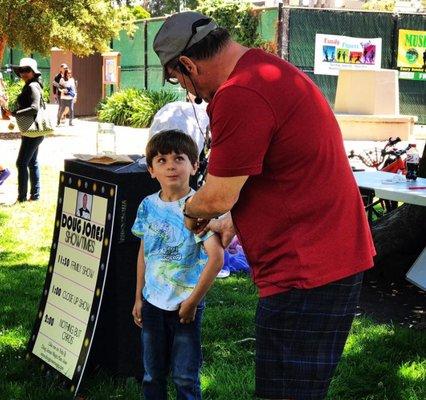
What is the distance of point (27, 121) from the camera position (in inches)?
399

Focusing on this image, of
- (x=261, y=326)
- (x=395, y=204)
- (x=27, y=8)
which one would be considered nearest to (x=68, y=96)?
(x=27, y=8)

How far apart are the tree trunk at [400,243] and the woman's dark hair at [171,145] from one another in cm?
387

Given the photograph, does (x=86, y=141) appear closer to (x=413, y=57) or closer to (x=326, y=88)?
(x=326, y=88)

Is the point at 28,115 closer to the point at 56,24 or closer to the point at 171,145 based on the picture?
the point at 171,145

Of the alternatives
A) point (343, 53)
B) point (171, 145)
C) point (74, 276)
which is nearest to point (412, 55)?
point (343, 53)

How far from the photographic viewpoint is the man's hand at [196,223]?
2783 mm

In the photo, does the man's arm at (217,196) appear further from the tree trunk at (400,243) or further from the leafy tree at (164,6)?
the leafy tree at (164,6)

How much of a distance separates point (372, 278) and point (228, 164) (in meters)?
4.88

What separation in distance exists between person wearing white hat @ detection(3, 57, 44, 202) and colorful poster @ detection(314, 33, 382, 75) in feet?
56.3

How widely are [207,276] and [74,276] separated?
1.30 m

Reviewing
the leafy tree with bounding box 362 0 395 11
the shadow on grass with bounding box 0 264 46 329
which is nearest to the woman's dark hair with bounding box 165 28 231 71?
the shadow on grass with bounding box 0 264 46 329

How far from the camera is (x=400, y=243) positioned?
275 inches

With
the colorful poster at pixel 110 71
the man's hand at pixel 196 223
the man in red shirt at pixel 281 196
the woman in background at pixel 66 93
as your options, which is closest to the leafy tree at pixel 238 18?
the colorful poster at pixel 110 71

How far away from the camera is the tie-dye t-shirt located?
339 centimetres
